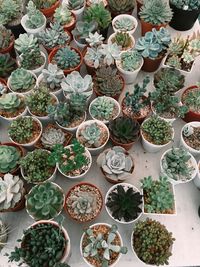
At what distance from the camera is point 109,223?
4.93 feet

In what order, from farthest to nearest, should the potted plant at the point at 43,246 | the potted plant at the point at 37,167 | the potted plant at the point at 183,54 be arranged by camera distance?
the potted plant at the point at 183,54 → the potted plant at the point at 37,167 → the potted plant at the point at 43,246

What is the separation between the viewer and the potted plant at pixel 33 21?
6.40ft

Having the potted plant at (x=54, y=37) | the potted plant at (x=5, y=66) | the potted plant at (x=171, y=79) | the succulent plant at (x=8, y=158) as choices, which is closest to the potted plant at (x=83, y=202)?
the succulent plant at (x=8, y=158)

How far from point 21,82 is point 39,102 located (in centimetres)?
21

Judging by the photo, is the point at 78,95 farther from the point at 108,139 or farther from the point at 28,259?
the point at 28,259

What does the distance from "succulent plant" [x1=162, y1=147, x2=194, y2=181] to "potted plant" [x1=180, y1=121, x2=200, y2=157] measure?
105 millimetres

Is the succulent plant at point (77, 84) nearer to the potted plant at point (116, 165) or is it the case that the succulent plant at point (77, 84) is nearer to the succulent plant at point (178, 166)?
the potted plant at point (116, 165)

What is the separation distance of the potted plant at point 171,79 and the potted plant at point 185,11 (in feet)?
1.66

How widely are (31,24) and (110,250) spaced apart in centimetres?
153

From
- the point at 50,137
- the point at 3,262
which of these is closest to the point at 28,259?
the point at 3,262

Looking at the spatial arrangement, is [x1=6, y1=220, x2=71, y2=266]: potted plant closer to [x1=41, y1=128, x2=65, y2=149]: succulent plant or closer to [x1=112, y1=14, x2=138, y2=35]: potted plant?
[x1=41, y1=128, x2=65, y2=149]: succulent plant

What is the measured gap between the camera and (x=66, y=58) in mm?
1797

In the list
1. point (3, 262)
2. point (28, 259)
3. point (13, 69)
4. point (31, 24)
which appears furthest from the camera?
point (31, 24)

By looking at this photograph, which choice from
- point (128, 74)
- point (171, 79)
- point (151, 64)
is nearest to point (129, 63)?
point (128, 74)
